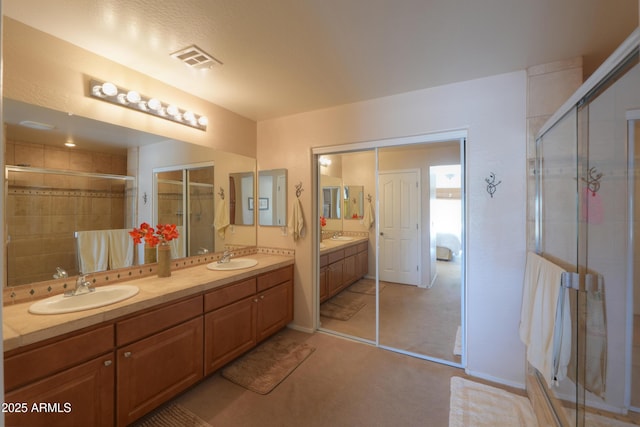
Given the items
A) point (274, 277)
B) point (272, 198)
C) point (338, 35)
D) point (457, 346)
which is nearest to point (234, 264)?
point (274, 277)

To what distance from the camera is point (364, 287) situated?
3652mm

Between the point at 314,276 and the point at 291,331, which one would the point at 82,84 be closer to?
the point at 314,276

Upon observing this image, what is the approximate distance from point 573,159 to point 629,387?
1.38 meters

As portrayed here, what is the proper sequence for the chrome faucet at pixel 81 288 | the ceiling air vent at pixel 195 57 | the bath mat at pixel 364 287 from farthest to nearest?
the bath mat at pixel 364 287 < the ceiling air vent at pixel 195 57 < the chrome faucet at pixel 81 288

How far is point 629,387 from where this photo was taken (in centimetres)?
165

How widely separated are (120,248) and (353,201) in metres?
2.37

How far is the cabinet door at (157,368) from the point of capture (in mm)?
1703

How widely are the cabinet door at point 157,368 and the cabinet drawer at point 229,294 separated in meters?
0.13

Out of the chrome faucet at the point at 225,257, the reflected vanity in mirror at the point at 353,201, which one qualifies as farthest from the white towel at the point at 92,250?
the reflected vanity in mirror at the point at 353,201

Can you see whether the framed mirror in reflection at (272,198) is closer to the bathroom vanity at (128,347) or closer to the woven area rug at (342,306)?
the bathroom vanity at (128,347)

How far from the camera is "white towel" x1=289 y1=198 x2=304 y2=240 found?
3.15 m

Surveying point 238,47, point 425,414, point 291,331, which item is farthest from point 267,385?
point 238,47

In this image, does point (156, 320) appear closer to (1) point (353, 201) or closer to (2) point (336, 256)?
(2) point (336, 256)

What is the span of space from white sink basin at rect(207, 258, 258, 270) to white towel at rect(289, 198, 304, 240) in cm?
51
